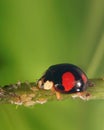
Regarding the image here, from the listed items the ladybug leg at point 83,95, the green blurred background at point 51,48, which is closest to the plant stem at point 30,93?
the ladybug leg at point 83,95

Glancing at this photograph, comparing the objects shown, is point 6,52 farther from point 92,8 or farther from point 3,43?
point 92,8

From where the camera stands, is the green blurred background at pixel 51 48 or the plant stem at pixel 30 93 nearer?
the plant stem at pixel 30 93

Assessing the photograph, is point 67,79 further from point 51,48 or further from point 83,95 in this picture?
point 51,48

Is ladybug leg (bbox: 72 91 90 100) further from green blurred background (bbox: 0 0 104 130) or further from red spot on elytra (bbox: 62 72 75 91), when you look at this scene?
green blurred background (bbox: 0 0 104 130)

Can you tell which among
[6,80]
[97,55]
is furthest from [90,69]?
[6,80]

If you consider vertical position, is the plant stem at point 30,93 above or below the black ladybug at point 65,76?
above

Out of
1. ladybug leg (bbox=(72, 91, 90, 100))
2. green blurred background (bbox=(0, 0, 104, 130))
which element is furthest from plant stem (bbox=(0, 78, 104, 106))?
green blurred background (bbox=(0, 0, 104, 130))

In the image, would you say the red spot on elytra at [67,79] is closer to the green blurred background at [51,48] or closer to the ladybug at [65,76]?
the ladybug at [65,76]
